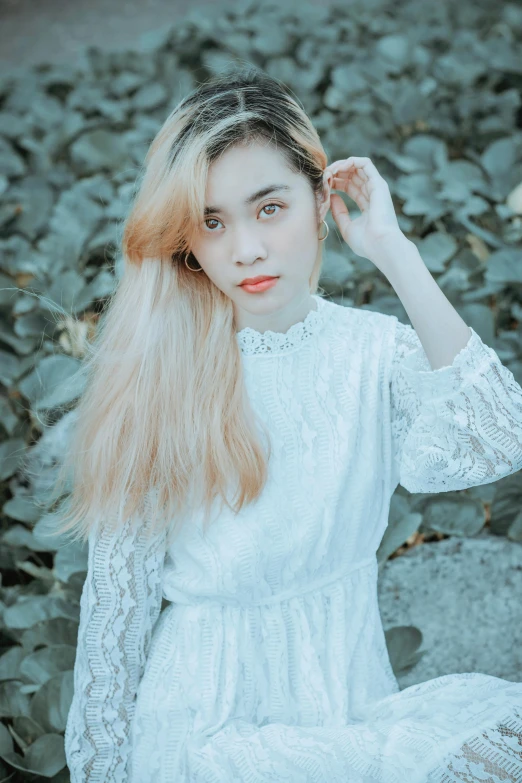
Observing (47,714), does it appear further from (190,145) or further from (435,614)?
(190,145)

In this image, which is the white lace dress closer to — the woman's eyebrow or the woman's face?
the woman's face

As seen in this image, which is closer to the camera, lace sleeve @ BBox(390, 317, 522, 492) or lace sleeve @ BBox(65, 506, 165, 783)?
lace sleeve @ BBox(390, 317, 522, 492)

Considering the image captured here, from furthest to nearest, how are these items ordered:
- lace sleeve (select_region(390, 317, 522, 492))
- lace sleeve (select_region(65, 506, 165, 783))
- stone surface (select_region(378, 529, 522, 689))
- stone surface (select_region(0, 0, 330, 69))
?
stone surface (select_region(0, 0, 330, 69)) → stone surface (select_region(378, 529, 522, 689)) → lace sleeve (select_region(65, 506, 165, 783)) → lace sleeve (select_region(390, 317, 522, 492))

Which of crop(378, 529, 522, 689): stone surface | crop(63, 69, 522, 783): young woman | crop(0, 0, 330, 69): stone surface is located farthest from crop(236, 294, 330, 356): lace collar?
crop(0, 0, 330, 69): stone surface

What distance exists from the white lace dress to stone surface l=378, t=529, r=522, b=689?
0.38m

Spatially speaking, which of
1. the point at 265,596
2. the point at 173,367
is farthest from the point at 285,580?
the point at 173,367

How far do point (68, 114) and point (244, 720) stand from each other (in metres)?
3.06

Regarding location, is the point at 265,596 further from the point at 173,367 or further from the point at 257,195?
the point at 257,195

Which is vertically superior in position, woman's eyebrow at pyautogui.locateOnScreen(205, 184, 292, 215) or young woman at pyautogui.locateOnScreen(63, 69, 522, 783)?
woman's eyebrow at pyautogui.locateOnScreen(205, 184, 292, 215)

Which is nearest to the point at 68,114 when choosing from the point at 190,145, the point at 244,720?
the point at 190,145

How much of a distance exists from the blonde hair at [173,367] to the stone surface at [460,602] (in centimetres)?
66

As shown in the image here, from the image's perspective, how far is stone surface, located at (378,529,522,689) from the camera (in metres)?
1.75

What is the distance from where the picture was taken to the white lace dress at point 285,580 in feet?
4.10

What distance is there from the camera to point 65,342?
7.49 ft
